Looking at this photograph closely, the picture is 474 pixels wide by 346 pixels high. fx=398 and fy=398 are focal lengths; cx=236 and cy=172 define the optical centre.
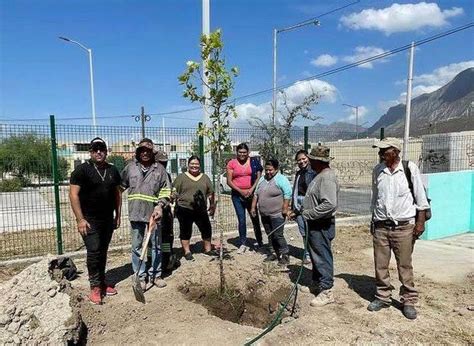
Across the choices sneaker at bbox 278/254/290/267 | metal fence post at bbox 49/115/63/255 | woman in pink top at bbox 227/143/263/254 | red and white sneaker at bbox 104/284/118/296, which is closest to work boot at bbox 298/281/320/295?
sneaker at bbox 278/254/290/267

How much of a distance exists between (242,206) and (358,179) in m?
7.35

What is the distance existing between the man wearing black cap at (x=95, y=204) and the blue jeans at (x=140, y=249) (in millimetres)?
340

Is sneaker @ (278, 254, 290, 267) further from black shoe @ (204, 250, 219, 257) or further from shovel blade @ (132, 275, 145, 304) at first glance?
shovel blade @ (132, 275, 145, 304)

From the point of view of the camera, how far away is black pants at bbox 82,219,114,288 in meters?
4.92

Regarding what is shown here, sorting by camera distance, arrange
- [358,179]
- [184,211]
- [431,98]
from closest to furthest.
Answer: [184,211]
[358,179]
[431,98]

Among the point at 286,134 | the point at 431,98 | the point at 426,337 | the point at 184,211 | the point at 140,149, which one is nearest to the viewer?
the point at 426,337

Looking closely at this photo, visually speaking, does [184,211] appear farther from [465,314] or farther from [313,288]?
[465,314]

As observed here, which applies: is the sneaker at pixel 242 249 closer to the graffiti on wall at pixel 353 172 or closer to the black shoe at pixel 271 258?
the black shoe at pixel 271 258

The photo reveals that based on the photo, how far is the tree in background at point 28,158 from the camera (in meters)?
6.95

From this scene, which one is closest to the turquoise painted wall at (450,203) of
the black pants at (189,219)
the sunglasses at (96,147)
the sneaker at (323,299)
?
the sneaker at (323,299)

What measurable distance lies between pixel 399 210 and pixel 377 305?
1.16 metres

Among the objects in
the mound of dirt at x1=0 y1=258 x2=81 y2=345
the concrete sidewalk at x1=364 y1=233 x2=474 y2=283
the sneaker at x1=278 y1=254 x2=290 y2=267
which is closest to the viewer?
the mound of dirt at x1=0 y1=258 x2=81 y2=345

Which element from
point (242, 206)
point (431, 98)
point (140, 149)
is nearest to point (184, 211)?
point (242, 206)

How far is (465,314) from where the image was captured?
4.61 metres
